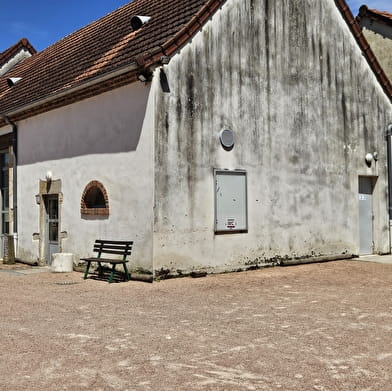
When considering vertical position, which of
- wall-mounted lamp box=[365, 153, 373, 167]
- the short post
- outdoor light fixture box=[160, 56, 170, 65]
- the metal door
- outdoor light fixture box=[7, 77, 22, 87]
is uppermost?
outdoor light fixture box=[7, 77, 22, 87]

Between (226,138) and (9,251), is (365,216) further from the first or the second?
(9,251)

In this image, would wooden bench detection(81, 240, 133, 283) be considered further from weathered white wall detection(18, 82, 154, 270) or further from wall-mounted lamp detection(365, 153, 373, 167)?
wall-mounted lamp detection(365, 153, 373, 167)

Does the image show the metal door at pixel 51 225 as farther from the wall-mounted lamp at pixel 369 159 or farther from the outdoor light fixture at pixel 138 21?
the wall-mounted lamp at pixel 369 159

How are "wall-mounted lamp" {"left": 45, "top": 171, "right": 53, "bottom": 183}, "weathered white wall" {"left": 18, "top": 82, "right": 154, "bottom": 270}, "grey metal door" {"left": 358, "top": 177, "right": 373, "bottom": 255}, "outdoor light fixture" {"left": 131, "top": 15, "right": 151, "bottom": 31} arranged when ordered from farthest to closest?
"grey metal door" {"left": 358, "top": 177, "right": 373, "bottom": 255} < "wall-mounted lamp" {"left": 45, "top": 171, "right": 53, "bottom": 183} < "outdoor light fixture" {"left": 131, "top": 15, "right": 151, "bottom": 31} < "weathered white wall" {"left": 18, "top": 82, "right": 154, "bottom": 270}

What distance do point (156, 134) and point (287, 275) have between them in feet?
13.0

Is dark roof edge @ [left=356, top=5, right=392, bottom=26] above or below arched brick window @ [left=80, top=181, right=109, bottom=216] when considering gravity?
above

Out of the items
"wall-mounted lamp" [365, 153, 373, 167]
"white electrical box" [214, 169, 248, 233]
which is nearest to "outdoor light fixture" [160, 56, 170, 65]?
"white electrical box" [214, 169, 248, 233]

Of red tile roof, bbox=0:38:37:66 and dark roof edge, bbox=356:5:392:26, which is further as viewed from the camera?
red tile roof, bbox=0:38:37:66

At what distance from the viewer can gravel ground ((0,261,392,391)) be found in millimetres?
4430

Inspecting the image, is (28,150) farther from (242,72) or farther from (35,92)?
(242,72)

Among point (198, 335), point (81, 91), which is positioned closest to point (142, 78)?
point (81, 91)

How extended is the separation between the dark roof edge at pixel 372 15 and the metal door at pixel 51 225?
12.7 m

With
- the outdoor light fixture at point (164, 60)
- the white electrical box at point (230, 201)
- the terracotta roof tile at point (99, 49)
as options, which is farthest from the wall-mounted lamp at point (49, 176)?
the outdoor light fixture at point (164, 60)

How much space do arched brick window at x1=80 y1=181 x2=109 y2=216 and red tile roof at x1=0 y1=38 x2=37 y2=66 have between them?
11.3 metres
